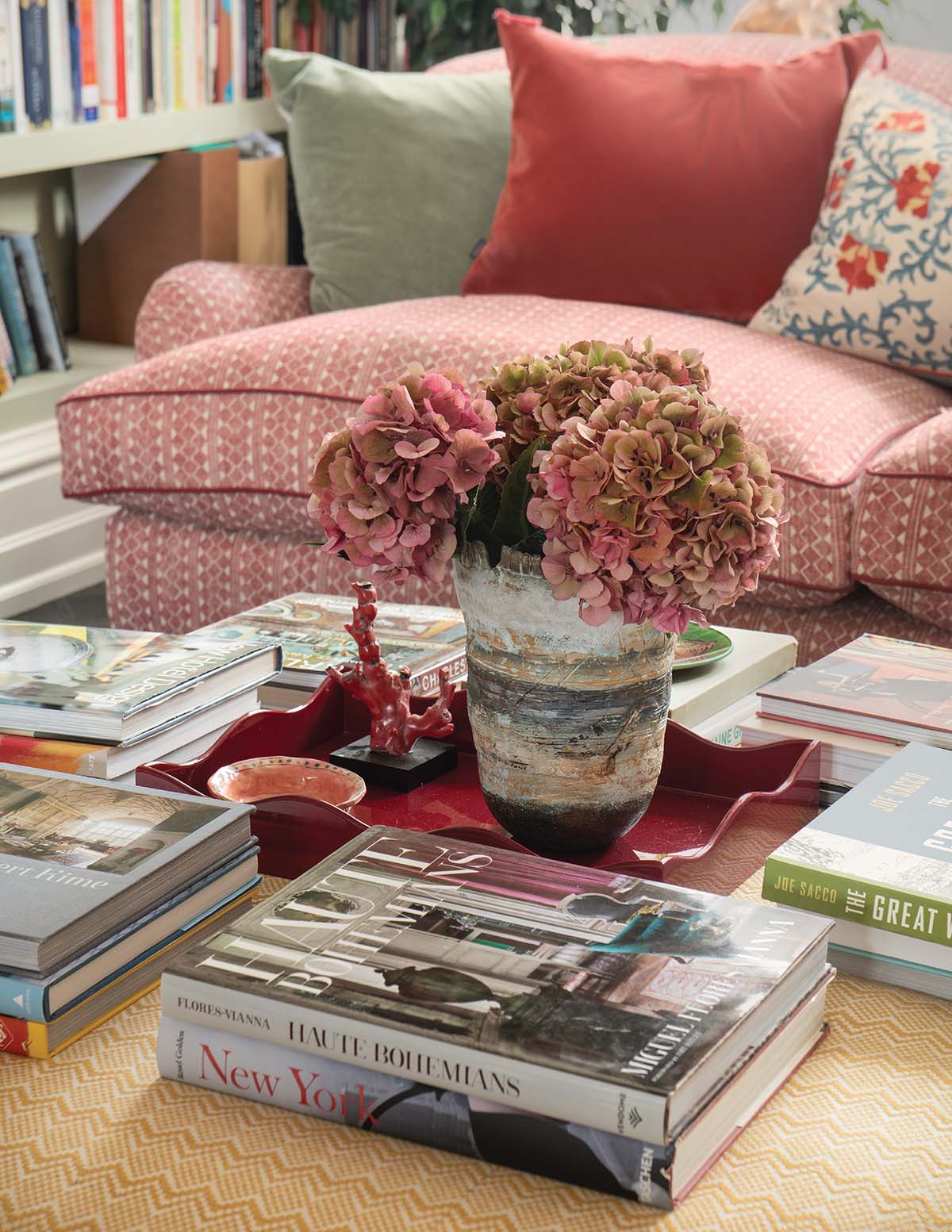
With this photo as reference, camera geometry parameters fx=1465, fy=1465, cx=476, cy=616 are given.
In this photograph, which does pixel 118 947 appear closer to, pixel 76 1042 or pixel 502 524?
pixel 76 1042

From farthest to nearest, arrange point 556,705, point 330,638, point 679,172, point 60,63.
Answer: point 60,63 < point 679,172 < point 330,638 < point 556,705

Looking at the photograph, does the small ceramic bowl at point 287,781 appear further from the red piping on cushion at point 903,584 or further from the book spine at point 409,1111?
the red piping on cushion at point 903,584

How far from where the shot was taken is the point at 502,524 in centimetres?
85

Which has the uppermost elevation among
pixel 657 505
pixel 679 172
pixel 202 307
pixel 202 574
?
pixel 679 172

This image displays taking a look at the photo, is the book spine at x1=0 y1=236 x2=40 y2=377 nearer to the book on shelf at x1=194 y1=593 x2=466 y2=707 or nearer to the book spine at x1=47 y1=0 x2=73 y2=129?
the book spine at x1=47 y1=0 x2=73 y2=129

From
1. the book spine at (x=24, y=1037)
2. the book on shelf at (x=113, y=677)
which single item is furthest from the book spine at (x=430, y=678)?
the book spine at (x=24, y=1037)

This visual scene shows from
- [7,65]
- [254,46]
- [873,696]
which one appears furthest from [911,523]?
[254,46]

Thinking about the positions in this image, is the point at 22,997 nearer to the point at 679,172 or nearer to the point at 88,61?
the point at 679,172

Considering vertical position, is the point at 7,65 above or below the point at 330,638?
above

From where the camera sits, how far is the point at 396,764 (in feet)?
3.42

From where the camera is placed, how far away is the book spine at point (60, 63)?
2.74m

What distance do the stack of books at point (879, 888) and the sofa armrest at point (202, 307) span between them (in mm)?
1658

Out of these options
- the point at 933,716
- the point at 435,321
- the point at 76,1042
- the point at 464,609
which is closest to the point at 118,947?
the point at 76,1042

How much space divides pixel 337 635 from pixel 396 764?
0.29m
